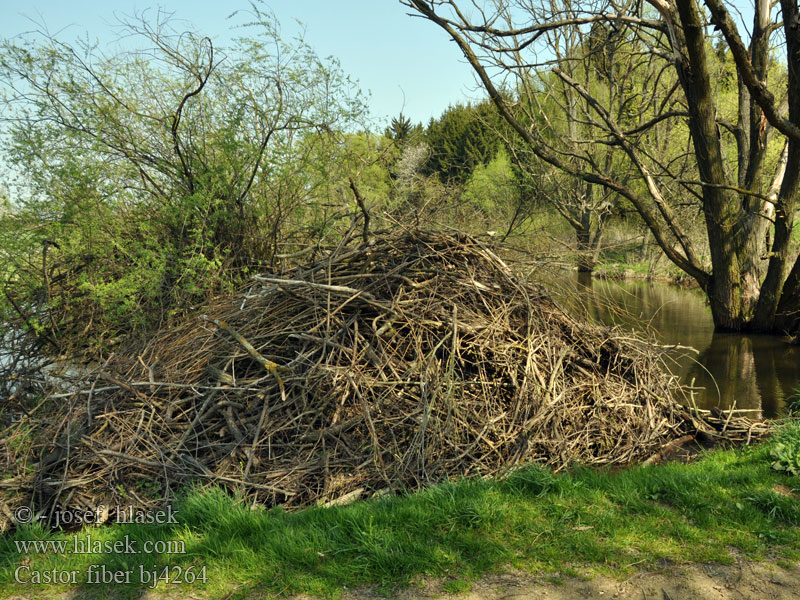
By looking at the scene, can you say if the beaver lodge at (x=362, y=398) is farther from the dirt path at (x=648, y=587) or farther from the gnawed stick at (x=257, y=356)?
the dirt path at (x=648, y=587)

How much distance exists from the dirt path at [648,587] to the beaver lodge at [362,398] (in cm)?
150

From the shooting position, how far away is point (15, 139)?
7.50m

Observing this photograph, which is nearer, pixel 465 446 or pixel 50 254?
pixel 465 446

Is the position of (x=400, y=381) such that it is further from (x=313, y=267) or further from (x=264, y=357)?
(x=313, y=267)

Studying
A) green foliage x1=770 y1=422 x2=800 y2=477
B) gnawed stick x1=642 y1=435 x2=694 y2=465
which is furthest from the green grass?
gnawed stick x1=642 y1=435 x2=694 y2=465

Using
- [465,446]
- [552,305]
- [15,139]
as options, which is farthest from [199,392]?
[15,139]

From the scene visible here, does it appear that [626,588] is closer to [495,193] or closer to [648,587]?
[648,587]

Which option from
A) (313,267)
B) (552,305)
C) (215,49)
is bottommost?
(552,305)

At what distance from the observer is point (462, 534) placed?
3459mm

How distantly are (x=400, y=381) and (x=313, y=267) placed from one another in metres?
1.85

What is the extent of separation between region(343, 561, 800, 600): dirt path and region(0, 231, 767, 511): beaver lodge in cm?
150

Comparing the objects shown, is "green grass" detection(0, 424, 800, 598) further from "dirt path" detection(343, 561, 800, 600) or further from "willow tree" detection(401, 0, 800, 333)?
"willow tree" detection(401, 0, 800, 333)

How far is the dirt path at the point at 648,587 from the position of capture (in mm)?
2928

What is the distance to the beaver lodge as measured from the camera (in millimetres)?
4664
